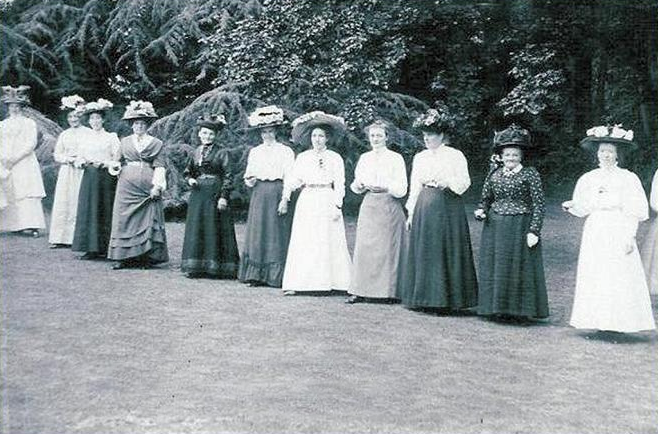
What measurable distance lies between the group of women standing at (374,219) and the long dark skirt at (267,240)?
0.04 ft

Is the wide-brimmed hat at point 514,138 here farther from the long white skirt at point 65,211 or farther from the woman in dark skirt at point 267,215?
the long white skirt at point 65,211

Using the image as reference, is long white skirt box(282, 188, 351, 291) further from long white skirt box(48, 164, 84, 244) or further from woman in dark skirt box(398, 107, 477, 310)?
long white skirt box(48, 164, 84, 244)

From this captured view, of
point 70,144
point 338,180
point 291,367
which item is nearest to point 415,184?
point 338,180

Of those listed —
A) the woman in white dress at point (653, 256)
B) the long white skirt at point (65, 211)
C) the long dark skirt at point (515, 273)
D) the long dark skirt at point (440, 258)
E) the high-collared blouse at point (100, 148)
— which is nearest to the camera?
the long dark skirt at point (515, 273)

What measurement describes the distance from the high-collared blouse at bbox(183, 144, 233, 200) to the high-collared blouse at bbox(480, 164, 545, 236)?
3252 mm

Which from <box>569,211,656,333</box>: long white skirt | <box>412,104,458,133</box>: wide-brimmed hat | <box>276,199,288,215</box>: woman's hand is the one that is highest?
<box>412,104,458,133</box>: wide-brimmed hat

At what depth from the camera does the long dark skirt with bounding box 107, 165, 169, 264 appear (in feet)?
31.7

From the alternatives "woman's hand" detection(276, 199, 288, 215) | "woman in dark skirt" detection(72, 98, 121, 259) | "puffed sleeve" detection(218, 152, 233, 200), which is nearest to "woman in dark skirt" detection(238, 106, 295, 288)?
"woman's hand" detection(276, 199, 288, 215)

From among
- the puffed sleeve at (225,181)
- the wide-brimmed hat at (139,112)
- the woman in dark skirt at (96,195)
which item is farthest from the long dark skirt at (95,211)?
the puffed sleeve at (225,181)

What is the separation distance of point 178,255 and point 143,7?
7452mm

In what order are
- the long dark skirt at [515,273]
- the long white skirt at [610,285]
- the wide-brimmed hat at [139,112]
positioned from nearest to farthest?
the long white skirt at [610,285], the long dark skirt at [515,273], the wide-brimmed hat at [139,112]

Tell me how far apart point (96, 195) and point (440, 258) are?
4.87 metres

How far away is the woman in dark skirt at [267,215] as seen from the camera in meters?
9.03

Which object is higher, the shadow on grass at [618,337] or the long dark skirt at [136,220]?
the long dark skirt at [136,220]
